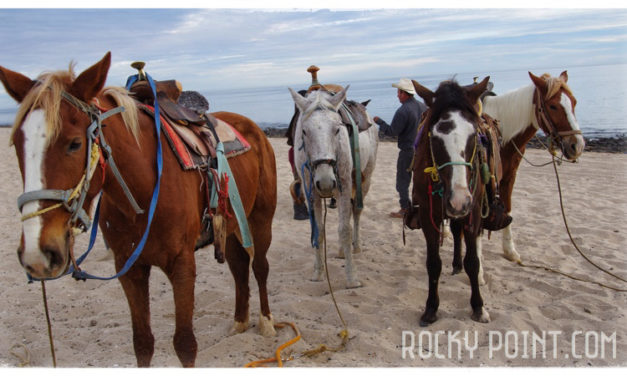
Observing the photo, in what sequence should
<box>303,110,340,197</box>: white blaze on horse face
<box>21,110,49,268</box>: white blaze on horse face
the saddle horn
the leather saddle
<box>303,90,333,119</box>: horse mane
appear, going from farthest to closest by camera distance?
<box>303,90,333,119</box>: horse mane < <box>303,110,340,197</box>: white blaze on horse face < the saddle horn < the leather saddle < <box>21,110,49,268</box>: white blaze on horse face

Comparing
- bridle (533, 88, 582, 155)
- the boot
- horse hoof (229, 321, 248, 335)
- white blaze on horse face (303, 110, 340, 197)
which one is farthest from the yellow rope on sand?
bridle (533, 88, 582, 155)

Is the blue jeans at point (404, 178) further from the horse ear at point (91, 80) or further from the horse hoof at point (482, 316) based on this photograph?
the horse ear at point (91, 80)

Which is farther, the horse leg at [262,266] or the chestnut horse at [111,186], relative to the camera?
the horse leg at [262,266]

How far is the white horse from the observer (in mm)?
3971

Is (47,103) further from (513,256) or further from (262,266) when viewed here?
(513,256)

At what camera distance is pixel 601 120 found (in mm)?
20141

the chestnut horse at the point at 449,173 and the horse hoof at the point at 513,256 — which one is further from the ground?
the chestnut horse at the point at 449,173

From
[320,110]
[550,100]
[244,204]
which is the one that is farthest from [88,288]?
[550,100]

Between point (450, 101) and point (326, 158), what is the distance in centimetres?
122

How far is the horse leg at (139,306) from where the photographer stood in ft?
7.89

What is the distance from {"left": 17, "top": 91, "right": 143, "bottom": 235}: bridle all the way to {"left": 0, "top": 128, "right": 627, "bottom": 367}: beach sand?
5.50 feet

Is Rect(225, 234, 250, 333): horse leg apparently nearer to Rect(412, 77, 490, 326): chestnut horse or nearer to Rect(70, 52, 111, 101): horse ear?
Rect(412, 77, 490, 326): chestnut horse

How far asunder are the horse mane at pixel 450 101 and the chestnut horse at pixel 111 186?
1520 mm

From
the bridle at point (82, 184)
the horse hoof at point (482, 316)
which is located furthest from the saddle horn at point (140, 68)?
the horse hoof at point (482, 316)
